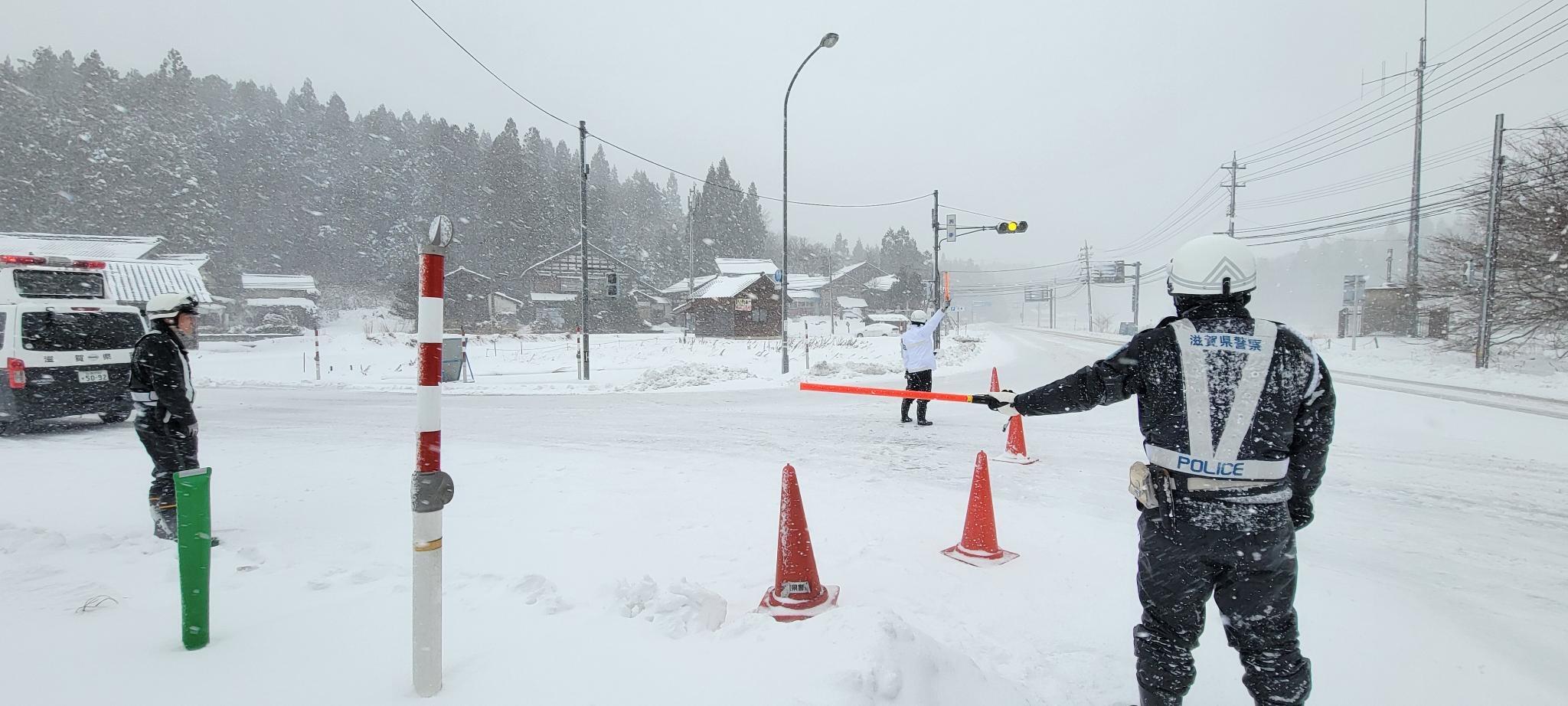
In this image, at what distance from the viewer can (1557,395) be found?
50.2 ft

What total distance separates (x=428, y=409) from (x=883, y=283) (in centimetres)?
7714

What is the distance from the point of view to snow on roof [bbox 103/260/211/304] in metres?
28.0

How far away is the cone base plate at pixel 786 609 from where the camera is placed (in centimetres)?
332

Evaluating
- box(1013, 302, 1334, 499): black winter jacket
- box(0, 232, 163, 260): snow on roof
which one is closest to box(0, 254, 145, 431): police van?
box(1013, 302, 1334, 499): black winter jacket

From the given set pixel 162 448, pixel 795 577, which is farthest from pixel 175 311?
pixel 795 577

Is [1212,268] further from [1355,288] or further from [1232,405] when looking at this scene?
[1355,288]

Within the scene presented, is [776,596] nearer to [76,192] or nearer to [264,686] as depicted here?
[264,686]

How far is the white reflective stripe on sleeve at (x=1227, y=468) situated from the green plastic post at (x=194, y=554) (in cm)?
397

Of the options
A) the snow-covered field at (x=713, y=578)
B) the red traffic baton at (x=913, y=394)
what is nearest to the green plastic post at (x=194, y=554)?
the snow-covered field at (x=713, y=578)

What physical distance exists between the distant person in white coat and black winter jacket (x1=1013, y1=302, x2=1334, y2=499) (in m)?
7.02

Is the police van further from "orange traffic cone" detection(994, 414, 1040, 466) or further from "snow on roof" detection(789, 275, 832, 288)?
"snow on roof" detection(789, 275, 832, 288)

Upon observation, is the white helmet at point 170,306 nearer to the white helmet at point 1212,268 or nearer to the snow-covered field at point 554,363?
the white helmet at point 1212,268

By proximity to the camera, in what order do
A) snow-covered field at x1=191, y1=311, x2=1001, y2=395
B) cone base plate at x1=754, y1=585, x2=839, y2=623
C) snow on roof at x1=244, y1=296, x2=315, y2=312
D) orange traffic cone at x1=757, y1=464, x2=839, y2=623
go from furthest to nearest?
snow on roof at x1=244, y1=296, x2=315, y2=312
snow-covered field at x1=191, y1=311, x2=1001, y2=395
orange traffic cone at x1=757, y1=464, x2=839, y2=623
cone base plate at x1=754, y1=585, x2=839, y2=623

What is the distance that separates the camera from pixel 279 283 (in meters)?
48.8
